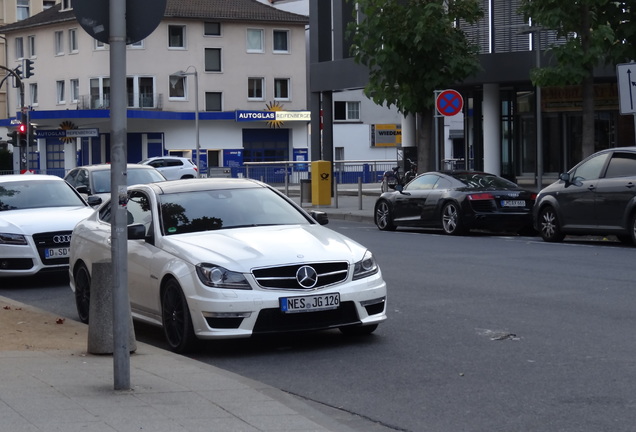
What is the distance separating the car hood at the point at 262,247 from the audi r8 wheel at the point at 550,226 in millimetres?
11472

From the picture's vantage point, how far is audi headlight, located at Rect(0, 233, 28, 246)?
15.5m

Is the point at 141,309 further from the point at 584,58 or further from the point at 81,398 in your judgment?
the point at 584,58

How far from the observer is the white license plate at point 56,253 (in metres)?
15.6

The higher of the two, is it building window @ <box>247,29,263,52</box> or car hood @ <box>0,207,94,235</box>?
building window @ <box>247,29,263,52</box>

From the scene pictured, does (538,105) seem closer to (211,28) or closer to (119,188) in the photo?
(119,188)

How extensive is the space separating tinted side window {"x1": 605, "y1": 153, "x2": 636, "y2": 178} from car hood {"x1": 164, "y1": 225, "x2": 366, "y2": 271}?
10515mm

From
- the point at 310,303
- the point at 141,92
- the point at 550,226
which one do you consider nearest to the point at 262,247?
the point at 310,303

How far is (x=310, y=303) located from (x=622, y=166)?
11.7m

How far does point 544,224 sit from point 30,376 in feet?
48.8

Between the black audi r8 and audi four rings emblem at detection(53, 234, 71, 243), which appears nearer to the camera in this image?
audi four rings emblem at detection(53, 234, 71, 243)

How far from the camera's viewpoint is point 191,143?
7819cm

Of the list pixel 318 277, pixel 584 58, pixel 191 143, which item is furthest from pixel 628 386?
pixel 191 143

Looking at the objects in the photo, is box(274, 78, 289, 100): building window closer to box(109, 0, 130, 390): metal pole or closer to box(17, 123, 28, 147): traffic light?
box(17, 123, 28, 147): traffic light

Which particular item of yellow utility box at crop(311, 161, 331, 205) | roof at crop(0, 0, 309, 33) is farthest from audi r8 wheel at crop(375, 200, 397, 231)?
roof at crop(0, 0, 309, 33)
